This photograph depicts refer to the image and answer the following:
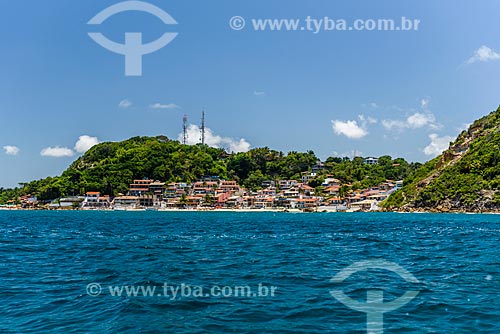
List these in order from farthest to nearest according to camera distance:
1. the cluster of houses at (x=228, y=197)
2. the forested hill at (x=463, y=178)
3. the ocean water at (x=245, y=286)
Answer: the cluster of houses at (x=228, y=197) → the forested hill at (x=463, y=178) → the ocean water at (x=245, y=286)

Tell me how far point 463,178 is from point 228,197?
8515cm

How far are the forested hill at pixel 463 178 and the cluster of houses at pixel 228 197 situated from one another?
66.2 ft

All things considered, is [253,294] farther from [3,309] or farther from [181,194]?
[181,194]

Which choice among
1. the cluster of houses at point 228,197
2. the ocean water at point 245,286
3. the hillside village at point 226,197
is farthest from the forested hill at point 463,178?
the ocean water at point 245,286

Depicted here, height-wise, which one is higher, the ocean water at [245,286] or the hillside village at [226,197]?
the hillside village at [226,197]

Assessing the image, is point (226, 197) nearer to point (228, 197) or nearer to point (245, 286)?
point (228, 197)

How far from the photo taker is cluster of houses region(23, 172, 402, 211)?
154m

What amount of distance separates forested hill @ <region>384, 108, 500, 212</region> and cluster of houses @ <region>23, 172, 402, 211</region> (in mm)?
20187

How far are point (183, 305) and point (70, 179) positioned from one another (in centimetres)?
19422

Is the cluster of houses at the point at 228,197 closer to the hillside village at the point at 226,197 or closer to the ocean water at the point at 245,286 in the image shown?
the hillside village at the point at 226,197

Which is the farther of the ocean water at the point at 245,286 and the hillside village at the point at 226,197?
the hillside village at the point at 226,197

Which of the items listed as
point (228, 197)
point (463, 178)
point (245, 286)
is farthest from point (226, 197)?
point (245, 286)

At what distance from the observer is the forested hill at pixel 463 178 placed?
335 feet

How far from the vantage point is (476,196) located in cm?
10200
